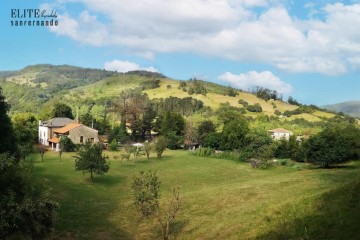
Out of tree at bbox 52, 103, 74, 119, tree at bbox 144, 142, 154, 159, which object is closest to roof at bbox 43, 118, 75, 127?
tree at bbox 52, 103, 74, 119

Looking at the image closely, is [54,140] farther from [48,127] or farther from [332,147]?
[332,147]

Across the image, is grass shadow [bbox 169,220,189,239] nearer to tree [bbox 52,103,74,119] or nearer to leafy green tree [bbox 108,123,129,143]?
leafy green tree [bbox 108,123,129,143]

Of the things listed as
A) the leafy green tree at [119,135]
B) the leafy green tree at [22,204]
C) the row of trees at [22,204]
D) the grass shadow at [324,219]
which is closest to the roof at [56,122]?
the leafy green tree at [119,135]

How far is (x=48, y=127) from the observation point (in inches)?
3903

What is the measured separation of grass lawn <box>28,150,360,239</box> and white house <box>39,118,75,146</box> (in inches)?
1471

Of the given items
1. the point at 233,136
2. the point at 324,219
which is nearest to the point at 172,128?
the point at 233,136

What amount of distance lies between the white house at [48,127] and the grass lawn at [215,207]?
37.4 metres

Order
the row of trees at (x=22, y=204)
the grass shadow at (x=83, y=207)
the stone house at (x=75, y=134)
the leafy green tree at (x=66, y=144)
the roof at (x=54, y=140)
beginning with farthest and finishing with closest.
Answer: the stone house at (x=75, y=134) < the roof at (x=54, y=140) < the leafy green tree at (x=66, y=144) < the grass shadow at (x=83, y=207) < the row of trees at (x=22, y=204)

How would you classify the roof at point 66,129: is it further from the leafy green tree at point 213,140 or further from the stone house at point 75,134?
the leafy green tree at point 213,140

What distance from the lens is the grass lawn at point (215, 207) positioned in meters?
24.5

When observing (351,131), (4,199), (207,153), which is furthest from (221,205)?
(207,153)

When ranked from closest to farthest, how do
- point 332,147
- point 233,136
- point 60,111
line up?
point 332,147
point 233,136
point 60,111

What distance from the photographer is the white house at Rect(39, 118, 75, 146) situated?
3901 inches

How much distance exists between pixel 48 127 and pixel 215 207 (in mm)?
73774
